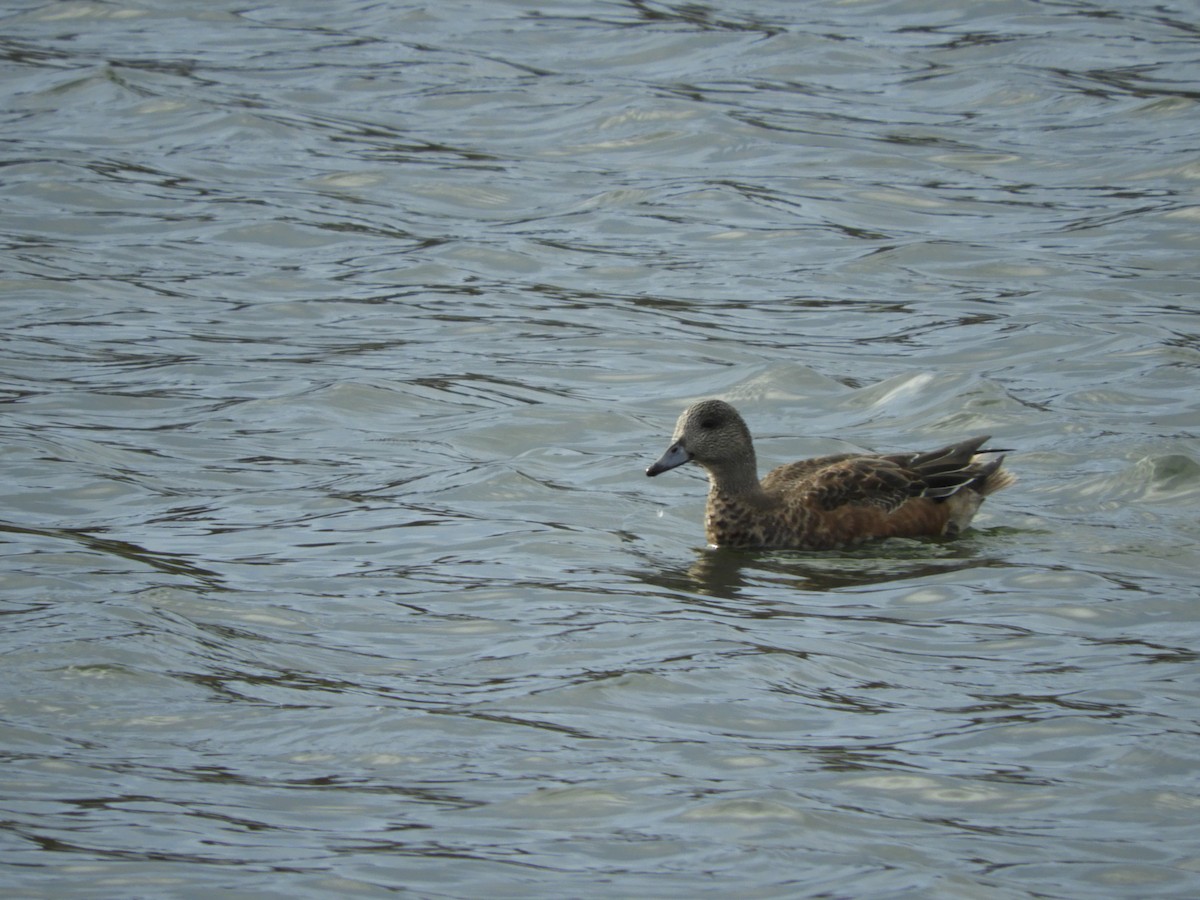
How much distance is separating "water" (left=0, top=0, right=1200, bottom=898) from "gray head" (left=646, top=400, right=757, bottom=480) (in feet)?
1.42

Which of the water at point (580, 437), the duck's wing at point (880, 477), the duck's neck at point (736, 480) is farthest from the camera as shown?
the duck's neck at point (736, 480)

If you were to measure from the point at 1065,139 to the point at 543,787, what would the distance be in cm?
1229

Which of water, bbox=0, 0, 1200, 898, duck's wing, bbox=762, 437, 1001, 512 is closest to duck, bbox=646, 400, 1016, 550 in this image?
duck's wing, bbox=762, 437, 1001, 512

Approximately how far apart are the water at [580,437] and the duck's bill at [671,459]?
36 cm

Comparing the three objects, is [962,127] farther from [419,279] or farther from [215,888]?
[215,888]

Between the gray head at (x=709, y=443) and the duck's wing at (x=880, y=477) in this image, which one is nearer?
the duck's wing at (x=880, y=477)

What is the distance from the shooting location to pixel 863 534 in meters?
10.2

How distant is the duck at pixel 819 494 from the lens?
10102 mm

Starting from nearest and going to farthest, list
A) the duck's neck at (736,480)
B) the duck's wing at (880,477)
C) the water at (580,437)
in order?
the water at (580,437), the duck's wing at (880,477), the duck's neck at (736,480)

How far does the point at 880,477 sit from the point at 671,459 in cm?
107

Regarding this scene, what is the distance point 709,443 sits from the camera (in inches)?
404

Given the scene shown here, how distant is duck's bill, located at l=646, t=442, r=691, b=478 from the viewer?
404 inches

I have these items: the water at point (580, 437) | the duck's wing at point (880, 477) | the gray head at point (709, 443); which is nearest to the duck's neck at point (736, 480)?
the gray head at point (709, 443)

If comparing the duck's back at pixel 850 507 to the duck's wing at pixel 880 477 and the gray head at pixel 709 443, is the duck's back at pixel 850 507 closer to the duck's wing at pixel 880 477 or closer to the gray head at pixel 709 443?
the duck's wing at pixel 880 477
